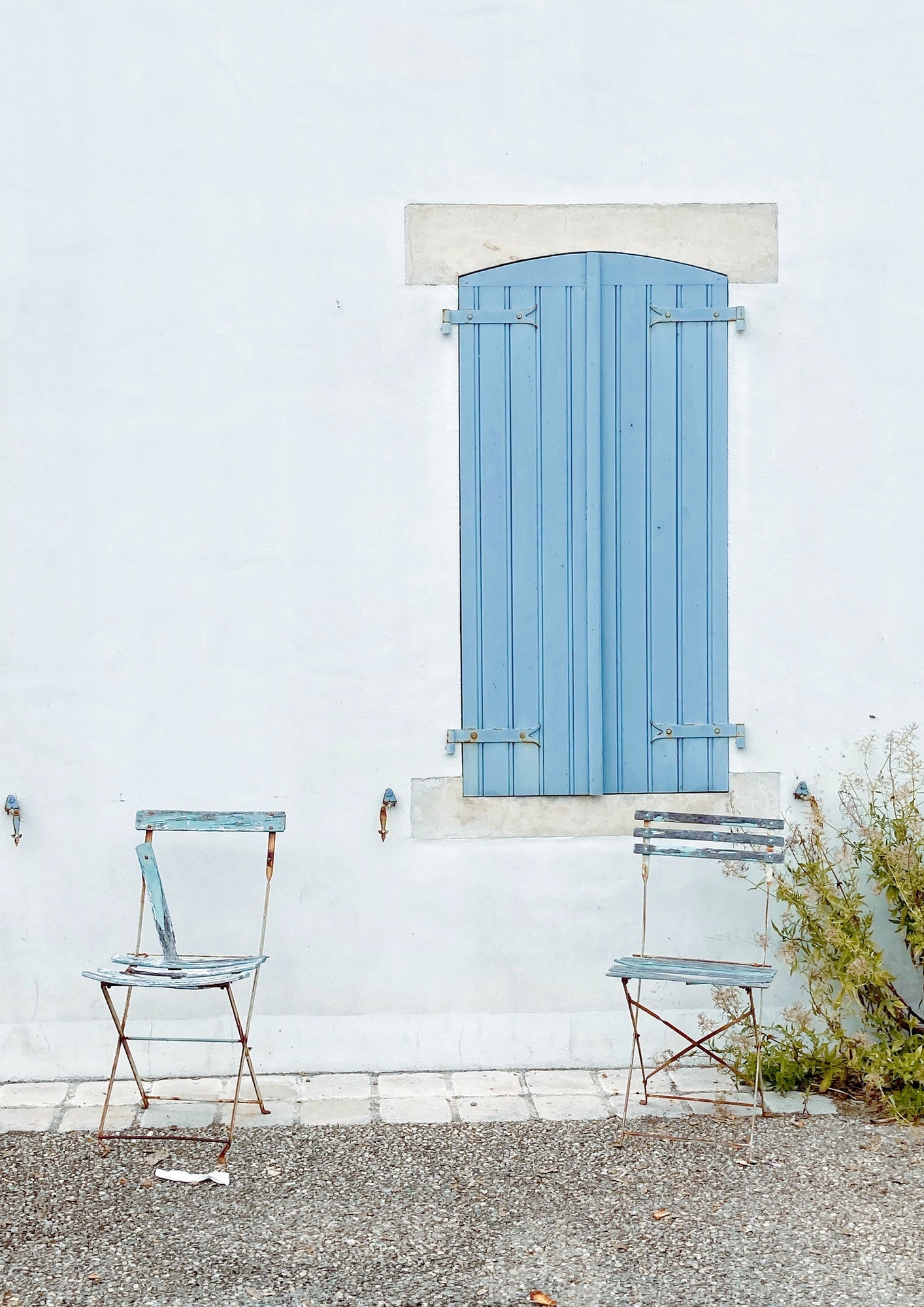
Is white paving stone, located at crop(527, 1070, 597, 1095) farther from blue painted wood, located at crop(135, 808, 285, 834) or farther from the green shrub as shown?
blue painted wood, located at crop(135, 808, 285, 834)

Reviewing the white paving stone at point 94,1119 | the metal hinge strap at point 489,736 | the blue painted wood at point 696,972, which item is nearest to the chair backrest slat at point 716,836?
the blue painted wood at point 696,972

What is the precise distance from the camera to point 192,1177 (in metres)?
3.56

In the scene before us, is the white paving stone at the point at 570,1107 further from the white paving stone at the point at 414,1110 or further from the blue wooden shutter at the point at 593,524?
the blue wooden shutter at the point at 593,524

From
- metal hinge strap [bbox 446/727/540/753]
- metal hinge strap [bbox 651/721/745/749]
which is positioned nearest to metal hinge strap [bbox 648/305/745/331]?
metal hinge strap [bbox 651/721/745/749]

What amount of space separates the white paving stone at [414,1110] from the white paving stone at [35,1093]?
3.45ft

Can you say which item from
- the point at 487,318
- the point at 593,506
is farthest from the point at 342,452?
the point at 593,506

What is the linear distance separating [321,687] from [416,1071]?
1.34 m

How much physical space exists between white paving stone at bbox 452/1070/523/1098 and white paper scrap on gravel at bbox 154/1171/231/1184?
90cm

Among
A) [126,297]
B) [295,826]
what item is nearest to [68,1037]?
[295,826]

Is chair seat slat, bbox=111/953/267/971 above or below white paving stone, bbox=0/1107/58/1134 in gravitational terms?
above

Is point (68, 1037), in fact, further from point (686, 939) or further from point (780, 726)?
point (780, 726)

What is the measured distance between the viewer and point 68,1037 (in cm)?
434

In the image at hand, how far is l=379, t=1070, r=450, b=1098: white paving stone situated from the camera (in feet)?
13.8

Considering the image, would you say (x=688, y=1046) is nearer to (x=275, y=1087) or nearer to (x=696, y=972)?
(x=696, y=972)
